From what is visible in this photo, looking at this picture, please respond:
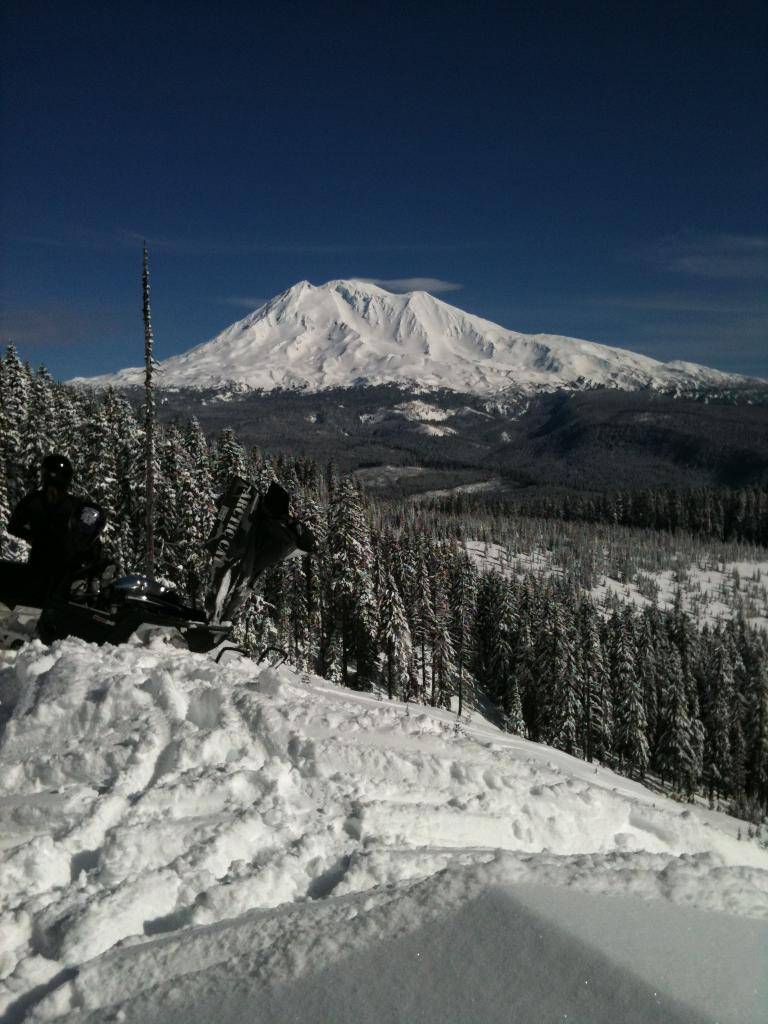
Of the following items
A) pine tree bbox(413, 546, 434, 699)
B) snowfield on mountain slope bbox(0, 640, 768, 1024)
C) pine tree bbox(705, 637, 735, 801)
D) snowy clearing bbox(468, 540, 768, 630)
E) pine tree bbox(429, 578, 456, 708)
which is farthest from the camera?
snowy clearing bbox(468, 540, 768, 630)

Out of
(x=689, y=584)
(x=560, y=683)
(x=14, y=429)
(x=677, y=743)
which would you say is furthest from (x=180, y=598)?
(x=689, y=584)

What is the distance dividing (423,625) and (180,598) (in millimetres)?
39672

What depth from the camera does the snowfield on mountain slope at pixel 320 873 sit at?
3230 millimetres

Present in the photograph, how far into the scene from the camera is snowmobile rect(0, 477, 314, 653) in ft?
30.2

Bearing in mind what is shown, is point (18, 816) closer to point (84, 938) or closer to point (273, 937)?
point (84, 938)

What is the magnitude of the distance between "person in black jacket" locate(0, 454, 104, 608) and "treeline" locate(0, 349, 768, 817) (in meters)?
12.1

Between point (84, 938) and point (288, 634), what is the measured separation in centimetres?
3674

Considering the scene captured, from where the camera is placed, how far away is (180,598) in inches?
410

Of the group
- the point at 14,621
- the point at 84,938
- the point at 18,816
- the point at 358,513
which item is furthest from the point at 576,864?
the point at 358,513

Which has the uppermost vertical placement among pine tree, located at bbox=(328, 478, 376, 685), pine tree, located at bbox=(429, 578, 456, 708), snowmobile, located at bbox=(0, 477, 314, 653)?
snowmobile, located at bbox=(0, 477, 314, 653)

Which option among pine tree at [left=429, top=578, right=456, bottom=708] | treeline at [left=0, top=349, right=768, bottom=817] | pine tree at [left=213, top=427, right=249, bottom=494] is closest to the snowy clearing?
treeline at [left=0, top=349, right=768, bottom=817]

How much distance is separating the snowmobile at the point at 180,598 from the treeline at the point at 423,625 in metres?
Answer: 12.4

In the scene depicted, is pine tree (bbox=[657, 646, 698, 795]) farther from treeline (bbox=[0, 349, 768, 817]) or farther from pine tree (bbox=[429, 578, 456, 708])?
pine tree (bbox=[429, 578, 456, 708])

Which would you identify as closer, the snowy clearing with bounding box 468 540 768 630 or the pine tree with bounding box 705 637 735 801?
the pine tree with bounding box 705 637 735 801
